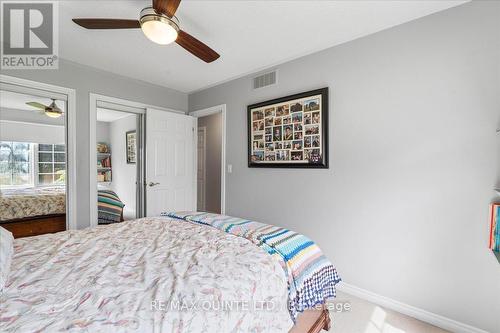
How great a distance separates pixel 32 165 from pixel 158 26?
3485mm

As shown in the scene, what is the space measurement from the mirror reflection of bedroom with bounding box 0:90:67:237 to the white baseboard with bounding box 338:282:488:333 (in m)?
3.65

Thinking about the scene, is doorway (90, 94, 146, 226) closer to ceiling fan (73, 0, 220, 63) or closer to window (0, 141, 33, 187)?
window (0, 141, 33, 187)

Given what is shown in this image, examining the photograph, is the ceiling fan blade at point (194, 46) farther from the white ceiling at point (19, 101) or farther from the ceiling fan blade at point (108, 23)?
the white ceiling at point (19, 101)

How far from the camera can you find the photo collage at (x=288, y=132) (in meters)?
2.51

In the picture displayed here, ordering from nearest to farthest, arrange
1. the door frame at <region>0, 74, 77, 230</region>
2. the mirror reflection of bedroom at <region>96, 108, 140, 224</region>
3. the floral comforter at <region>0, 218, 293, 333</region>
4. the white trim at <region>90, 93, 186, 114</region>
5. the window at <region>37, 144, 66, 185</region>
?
the floral comforter at <region>0, 218, 293, 333</region>, the door frame at <region>0, 74, 77, 230</region>, the white trim at <region>90, 93, 186, 114</region>, the window at <region>37, 144, 66, 185</region>, the mirror reflection of bedroom at <region>96, 108, 140, 224</region>

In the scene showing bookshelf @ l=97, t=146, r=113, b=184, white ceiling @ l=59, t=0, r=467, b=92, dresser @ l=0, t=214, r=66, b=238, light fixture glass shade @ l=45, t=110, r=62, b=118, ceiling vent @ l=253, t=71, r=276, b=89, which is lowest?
dresser @ l=0, t=214, r=66, b=238

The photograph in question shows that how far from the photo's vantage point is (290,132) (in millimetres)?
2693

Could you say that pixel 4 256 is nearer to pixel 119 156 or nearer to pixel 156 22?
pixel 156 22

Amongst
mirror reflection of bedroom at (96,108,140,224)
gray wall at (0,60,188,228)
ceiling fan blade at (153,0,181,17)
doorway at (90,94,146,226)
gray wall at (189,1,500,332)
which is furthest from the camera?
mirror reflection of bedroom at (96,108,140,224)

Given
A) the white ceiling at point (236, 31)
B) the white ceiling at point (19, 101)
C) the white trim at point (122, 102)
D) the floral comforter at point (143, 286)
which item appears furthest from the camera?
the white trim at point (122, 102)

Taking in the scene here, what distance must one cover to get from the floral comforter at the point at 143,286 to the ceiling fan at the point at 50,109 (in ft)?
7.98

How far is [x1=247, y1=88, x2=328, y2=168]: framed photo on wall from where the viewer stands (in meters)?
2.47

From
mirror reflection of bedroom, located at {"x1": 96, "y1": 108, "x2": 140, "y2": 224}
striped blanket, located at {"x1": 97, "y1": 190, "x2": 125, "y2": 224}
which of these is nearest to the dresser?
striped blanket, located at {"x1": 97, "y1": 190, "x2": 125, "y2": 224}

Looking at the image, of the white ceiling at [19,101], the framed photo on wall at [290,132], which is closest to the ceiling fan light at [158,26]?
the framed photo on wall at [290,132]
